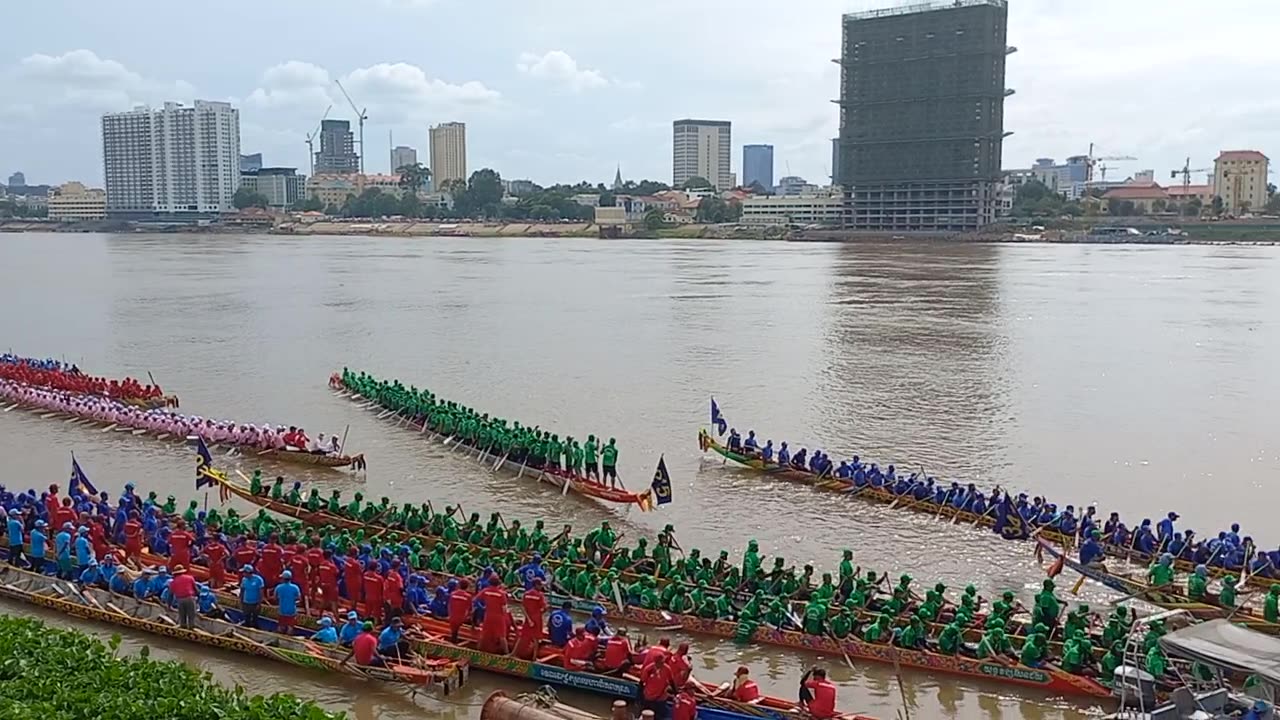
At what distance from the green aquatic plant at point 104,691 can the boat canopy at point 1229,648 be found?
6.31 meters

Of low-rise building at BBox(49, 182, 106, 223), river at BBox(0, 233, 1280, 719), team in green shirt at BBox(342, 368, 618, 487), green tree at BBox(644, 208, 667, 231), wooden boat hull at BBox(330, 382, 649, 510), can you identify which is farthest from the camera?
low-rise building at BBox(49, 182, 106, 223)

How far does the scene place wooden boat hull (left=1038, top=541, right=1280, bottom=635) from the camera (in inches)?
438

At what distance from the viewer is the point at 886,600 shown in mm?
Result: 11484

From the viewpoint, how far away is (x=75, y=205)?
16462cm

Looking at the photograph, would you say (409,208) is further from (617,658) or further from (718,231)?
(617,658)

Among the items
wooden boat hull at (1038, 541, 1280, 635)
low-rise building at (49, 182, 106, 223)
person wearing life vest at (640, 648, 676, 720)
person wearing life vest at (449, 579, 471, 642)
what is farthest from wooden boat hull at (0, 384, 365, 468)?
low-rise building at (49, 182, 106, 223)

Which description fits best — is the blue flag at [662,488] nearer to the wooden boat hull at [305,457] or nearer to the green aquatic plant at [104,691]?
the wooden boat hull at [305,457]

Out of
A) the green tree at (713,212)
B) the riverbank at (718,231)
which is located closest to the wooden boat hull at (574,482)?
the riverbank at (718,231)

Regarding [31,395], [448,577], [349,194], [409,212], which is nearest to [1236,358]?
[448,577]

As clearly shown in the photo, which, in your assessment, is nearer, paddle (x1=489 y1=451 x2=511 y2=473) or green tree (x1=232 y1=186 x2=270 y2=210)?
paddle (x1=489 y1=451 x2=511 y2=473)

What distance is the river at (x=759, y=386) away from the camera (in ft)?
50.9

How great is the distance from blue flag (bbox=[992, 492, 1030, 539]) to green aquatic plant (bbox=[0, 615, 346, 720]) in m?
9.89

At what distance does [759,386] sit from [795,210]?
3936 inches

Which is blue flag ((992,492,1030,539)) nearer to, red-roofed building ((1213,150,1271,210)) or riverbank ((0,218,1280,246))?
riverbank ((0,218,1280,246))
